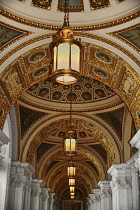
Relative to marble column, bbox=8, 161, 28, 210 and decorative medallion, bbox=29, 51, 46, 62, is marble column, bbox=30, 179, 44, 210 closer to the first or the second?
marble column, bbox=8, 161, 28, 210

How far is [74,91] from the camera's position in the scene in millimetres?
16672

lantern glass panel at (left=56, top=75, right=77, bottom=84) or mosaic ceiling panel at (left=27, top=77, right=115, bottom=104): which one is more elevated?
mosaic ceiling panel at (left=27, top=77, right=115, bottom=104)

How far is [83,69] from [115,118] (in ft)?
17.3

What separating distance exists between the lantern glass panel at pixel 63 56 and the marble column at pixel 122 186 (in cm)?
1070

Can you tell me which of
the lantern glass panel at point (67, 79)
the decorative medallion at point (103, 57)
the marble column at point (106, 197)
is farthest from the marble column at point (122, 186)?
the lantern glass panel at point (67, 79)

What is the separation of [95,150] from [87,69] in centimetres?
1147

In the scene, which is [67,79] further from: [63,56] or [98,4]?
[98,4]

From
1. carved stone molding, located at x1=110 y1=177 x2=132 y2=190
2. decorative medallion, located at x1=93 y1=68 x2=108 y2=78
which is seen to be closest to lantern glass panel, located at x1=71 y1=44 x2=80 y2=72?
decorative medallion, located at x1=93 y1=68 x2=108 y2=78

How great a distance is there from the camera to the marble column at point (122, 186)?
15148 mm

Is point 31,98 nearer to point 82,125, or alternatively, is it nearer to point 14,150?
point 14,150

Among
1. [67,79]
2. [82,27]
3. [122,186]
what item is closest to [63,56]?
[67,79]

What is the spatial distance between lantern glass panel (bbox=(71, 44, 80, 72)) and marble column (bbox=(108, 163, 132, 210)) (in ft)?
34.6

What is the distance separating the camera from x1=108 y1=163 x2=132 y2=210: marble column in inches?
596

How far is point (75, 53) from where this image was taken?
20.1ft
